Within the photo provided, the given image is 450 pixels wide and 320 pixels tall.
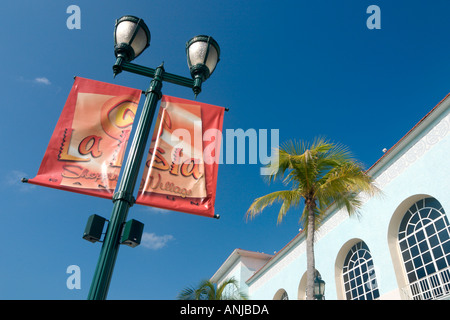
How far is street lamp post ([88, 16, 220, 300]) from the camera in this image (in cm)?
385

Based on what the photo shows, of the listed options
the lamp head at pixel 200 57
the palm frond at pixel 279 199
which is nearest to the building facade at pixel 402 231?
the palm frond at pixel 279 199

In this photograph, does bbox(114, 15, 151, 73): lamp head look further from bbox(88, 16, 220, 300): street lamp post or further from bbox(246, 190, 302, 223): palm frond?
bbox(246, 190, 302, 223): palm frond

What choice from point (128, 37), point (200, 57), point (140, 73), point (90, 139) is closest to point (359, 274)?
point (200, 57)

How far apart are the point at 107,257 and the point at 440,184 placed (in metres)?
10.4

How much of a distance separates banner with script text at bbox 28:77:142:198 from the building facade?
945 cm

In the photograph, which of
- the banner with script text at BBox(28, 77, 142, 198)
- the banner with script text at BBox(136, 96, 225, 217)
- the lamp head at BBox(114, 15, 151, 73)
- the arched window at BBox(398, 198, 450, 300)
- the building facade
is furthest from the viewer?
the building facade

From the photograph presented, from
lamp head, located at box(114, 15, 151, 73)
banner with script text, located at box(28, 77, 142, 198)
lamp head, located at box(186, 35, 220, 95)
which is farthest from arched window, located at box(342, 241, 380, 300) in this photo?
lamp head, located at box(114, 15, 151, 73)

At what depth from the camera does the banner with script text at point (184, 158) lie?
14.2 ft

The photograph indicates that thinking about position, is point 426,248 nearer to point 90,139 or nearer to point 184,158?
point 184,158

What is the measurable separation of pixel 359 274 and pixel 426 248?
3506mm

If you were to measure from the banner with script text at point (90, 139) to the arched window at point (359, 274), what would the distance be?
11.6 meters

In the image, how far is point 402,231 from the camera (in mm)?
12039

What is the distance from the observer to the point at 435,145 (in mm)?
10914
